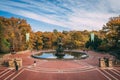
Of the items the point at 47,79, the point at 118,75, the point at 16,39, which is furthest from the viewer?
the point at 16,39

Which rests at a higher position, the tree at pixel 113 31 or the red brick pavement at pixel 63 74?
the tree at pixel 113 31

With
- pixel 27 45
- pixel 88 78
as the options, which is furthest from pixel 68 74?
pixel 27 45

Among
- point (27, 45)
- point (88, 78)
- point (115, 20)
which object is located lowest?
point (88, 78)

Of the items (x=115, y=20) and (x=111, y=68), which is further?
(x=115, y=20)

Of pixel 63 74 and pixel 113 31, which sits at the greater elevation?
pixel 113 31

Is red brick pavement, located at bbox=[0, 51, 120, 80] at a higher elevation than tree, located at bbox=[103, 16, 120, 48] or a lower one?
lower

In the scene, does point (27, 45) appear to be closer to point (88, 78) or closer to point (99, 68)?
point (99, 68)

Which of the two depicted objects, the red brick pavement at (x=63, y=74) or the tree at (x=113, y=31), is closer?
the red brick pavement at (x=63, y=74)

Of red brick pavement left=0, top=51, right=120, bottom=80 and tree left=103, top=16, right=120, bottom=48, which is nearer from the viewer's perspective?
red brick pavement left=0, top=51, right=120, bottom=80

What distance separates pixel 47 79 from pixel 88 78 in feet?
16.4

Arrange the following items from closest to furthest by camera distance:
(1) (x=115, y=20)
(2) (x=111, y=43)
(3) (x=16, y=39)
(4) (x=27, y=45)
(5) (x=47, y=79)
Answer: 1. (5) (x=47, y=79)
2. (1) (x=115, y=20)
3. (2) (x=111, y=43)
4. (3) (x=16, y=39)
5. (4) (x=27, y=45)

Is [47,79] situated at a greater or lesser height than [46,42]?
lesser

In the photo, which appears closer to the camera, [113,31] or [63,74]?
[63,74]

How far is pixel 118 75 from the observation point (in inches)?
909
